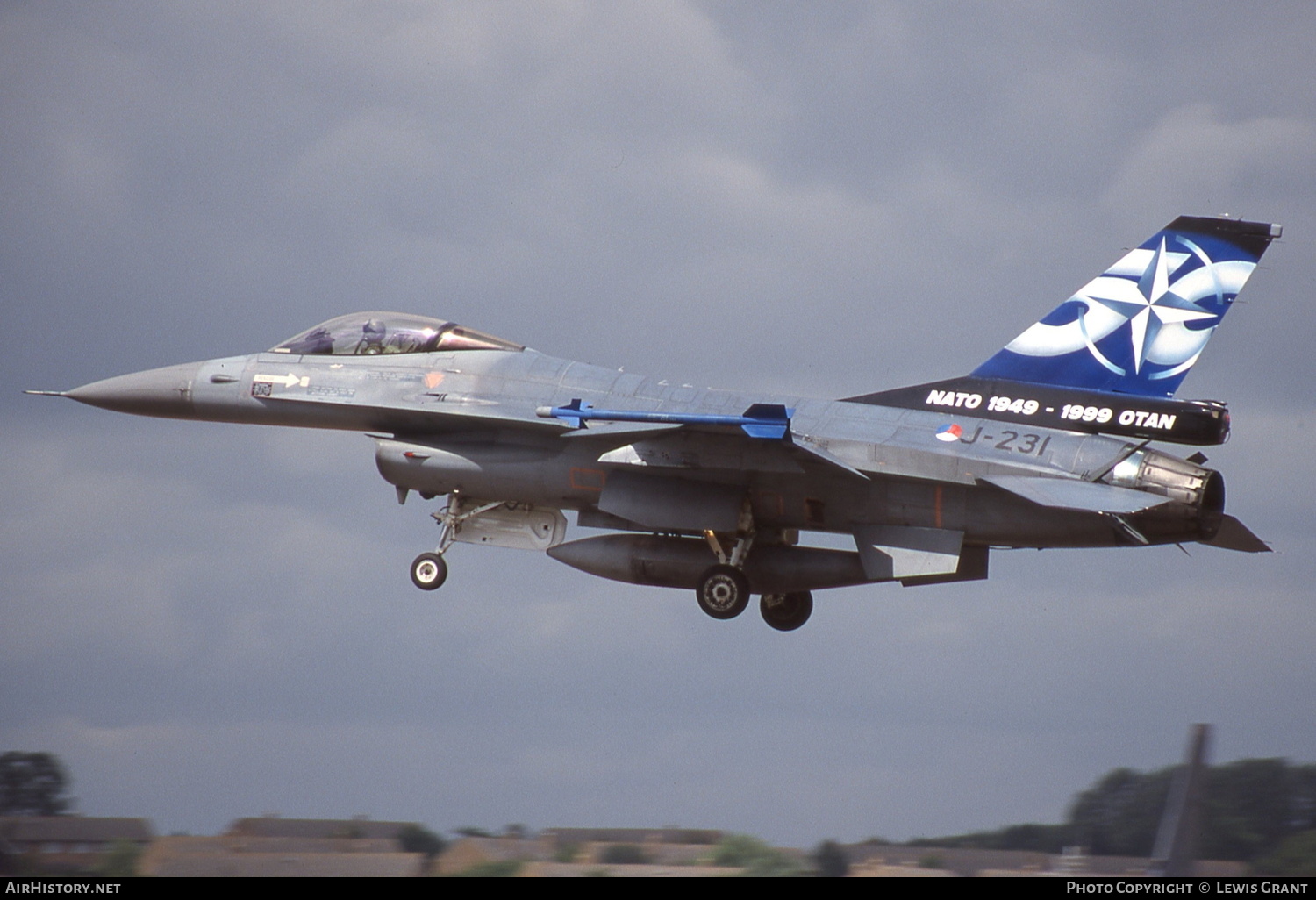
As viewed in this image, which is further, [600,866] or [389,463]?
[389,463]

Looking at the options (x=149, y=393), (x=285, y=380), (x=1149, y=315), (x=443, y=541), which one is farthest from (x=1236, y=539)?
(x=149, y=393)

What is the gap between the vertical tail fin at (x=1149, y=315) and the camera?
59.3 feet

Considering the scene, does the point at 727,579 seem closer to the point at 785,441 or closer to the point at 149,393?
the point at 785,441

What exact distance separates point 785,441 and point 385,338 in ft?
20.3

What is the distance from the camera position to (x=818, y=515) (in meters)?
19.2

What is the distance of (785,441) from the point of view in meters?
17.6

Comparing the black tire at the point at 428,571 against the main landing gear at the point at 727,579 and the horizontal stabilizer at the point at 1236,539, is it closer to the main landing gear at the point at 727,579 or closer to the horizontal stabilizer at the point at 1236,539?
the main landing gear at the point at 727,579

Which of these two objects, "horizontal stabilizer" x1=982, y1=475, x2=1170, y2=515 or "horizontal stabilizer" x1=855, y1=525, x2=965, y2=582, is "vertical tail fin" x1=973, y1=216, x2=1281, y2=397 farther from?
"horizontal stabilizer" x1=855, y1=525, x2=965, y2=582

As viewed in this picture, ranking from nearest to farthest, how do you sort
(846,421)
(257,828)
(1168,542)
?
(257,828) < (1168,542) < (846,421)

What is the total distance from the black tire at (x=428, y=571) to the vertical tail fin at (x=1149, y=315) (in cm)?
748

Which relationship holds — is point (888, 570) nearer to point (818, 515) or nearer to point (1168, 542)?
point (818, 515)

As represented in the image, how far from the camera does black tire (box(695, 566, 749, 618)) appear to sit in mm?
19531
